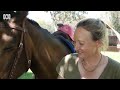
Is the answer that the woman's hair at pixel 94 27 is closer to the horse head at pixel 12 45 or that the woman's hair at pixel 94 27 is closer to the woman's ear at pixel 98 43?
the woman's ear at pixel 98 43

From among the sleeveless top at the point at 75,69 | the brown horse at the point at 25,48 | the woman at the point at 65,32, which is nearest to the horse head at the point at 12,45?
the brown horse at the point at 25,48

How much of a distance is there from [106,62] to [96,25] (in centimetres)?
21

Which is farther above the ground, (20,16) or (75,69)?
(20,16)

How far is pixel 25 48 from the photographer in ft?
7.65

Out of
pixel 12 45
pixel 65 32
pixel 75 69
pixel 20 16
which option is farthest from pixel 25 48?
pixel 75 69

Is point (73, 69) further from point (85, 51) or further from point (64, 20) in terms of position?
point (64, 20)

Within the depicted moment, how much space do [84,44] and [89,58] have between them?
92 millimetres

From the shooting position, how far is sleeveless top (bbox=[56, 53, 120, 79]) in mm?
1441

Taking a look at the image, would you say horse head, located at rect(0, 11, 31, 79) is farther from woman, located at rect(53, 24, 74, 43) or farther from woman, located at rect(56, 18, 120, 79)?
woman, located at rect(56, 18, 120, 79)

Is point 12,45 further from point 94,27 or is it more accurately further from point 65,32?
point 94,27

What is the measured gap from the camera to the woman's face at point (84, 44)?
1.46 metres

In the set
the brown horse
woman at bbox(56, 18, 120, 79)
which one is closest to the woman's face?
woman at bbox(56, 18, 120, 79)

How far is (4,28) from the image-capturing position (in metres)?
2.23
